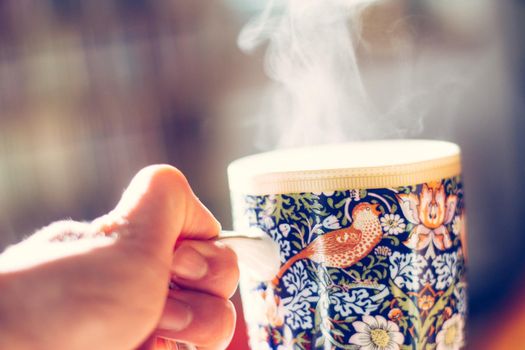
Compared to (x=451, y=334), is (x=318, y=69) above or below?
above

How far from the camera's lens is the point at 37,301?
0.32m

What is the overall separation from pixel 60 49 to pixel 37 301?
0.49m

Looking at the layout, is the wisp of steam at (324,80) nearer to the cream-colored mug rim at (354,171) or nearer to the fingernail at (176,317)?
the cream-colored mug rim at (354,171)

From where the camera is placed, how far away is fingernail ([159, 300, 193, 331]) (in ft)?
1.36

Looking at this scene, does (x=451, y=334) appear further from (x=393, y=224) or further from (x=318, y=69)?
(x=318, y=69)

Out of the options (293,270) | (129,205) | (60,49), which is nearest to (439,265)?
(293,270)

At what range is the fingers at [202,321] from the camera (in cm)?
42

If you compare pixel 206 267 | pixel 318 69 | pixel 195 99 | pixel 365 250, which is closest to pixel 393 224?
pixel 365 250

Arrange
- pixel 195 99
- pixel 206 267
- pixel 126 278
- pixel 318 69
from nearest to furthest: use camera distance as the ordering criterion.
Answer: pixel 126 278
pixel 206 267
pixel 318 69
pixel 195 99

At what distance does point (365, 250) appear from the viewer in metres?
0.48

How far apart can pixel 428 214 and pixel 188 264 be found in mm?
197

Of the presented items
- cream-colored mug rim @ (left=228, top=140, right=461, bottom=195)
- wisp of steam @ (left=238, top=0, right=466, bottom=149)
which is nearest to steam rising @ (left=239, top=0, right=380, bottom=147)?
wisp of steam @ (left=238, top=0, right=466, bottom=149)

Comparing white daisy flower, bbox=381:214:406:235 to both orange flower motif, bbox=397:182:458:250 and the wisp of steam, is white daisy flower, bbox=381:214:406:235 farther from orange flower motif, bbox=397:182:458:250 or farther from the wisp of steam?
the wisp of steam

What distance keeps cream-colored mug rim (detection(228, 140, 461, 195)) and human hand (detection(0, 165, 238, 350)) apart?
0.07 metres
